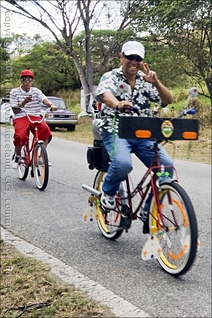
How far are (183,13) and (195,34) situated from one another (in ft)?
0.23

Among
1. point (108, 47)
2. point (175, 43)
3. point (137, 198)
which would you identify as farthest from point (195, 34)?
point (137, 198)

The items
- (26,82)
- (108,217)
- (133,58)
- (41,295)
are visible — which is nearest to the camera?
(26,82)

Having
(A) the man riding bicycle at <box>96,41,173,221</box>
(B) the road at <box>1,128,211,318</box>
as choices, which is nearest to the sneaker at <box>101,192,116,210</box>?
(B) the road at <box>1,128,211,318</box>

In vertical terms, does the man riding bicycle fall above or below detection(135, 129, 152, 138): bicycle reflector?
above

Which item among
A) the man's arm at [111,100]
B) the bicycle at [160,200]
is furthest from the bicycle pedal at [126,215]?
the man's arm at [111,100]

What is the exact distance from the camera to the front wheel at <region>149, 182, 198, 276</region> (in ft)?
8.61

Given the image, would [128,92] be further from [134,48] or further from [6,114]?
[6,114]

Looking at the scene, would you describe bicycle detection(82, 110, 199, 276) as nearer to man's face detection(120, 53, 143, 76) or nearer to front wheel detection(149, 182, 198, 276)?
front wheel detection(149, 182, 198, 276)

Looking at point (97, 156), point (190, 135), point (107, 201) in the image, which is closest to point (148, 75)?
point (190, 135)

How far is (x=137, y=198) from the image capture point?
11.8 feet

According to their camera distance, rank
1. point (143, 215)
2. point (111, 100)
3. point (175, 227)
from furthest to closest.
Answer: point (143, 215), point (175, 227), point (111, 100)

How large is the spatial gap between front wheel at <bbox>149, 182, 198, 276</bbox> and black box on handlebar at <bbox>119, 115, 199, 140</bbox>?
4.02ft

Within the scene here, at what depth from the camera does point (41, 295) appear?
15.2 ft

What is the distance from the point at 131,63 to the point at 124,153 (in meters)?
0.73
